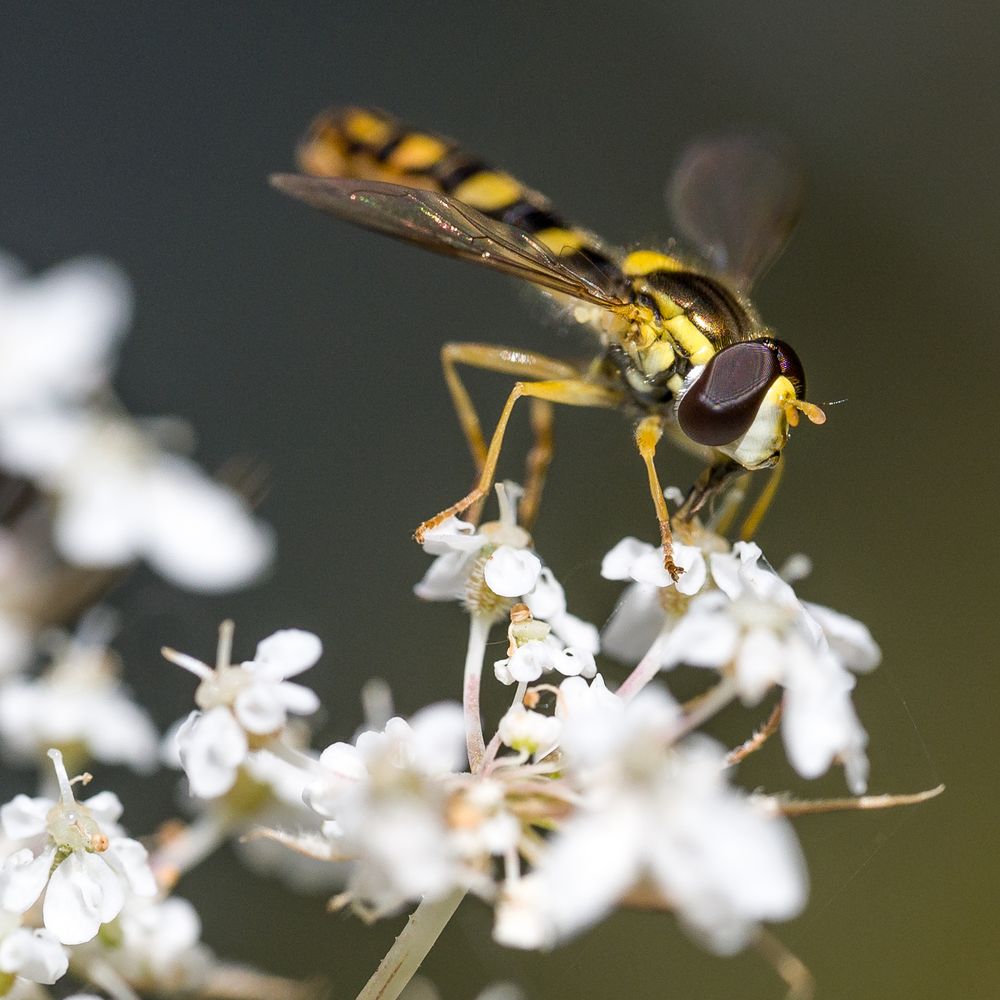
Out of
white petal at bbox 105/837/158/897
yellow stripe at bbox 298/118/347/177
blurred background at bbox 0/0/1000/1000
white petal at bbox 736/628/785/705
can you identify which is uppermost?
white petal at bbox 736/628/785/705

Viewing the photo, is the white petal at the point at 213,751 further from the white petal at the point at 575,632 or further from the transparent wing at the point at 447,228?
the transparent wing at the point at 447,228

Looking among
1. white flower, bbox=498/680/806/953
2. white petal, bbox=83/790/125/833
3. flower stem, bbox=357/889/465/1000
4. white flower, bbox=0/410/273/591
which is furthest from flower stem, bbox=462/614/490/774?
white flower, bbox=0/410/273/591

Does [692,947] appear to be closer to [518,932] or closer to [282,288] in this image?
[518,932]

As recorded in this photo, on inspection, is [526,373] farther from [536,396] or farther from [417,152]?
[417,152]

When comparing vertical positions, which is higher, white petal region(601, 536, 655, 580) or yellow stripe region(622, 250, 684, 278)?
yellow stripe region(622, 250, 684, 278)

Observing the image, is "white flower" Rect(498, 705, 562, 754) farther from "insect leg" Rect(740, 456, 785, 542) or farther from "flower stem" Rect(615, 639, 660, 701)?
"insect leg" Rect(740, 456, 785, 542)

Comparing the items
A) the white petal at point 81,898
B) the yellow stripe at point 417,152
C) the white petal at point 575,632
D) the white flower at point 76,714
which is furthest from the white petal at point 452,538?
the yellow stripe at point 417,152
